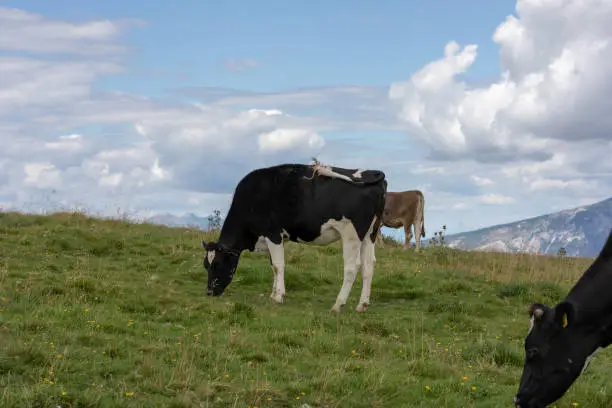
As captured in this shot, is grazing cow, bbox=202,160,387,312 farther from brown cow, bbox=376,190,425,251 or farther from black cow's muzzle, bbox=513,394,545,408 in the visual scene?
brown cow, bbox=376,190,425,251

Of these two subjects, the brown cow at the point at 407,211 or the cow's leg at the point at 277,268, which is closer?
the cow's leg at the point at 277,268

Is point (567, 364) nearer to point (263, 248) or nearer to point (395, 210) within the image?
point (263, 248)

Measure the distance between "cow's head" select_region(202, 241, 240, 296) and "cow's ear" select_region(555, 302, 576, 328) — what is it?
1009 centimetres

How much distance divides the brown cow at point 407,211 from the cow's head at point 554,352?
829 inches

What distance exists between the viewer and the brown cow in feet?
93.4

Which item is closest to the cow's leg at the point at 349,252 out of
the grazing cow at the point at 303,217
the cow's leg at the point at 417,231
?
the grazing cow at the point at 303,217

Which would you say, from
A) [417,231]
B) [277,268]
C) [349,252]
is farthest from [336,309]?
[417,231]

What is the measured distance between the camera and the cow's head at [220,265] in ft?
53.2

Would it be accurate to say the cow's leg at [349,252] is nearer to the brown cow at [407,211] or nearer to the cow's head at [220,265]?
the cow's head at [220,265]

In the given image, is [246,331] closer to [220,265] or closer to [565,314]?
[220,265]

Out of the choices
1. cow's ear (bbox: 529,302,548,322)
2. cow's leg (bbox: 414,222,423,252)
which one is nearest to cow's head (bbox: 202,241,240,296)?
cow's ear (bbox: 529,302,548,322)

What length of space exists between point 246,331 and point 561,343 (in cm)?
599

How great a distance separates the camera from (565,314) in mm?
7074

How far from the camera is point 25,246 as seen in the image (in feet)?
62.7
